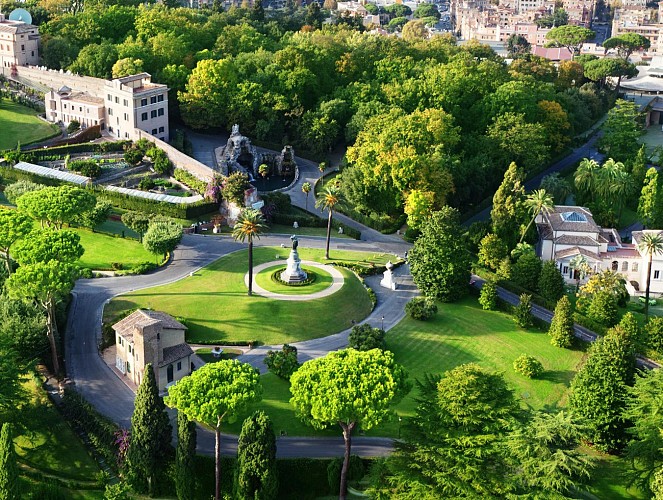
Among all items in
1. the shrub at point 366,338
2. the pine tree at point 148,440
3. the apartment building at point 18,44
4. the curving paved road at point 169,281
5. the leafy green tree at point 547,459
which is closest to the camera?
the leafy green tree at point 547,459

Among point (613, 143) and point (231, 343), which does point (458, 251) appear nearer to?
point (231, 343)

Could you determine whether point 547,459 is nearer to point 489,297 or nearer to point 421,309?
point 421,309

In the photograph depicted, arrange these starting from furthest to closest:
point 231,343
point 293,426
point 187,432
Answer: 1. point 231,343
2. point 293,426
3. point 187,432

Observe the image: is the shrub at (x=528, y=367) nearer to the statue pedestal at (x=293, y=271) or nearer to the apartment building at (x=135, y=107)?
the statue pedestal at (x=293, y=271)

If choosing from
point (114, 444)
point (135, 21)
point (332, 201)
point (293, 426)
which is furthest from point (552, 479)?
point (135, 21)

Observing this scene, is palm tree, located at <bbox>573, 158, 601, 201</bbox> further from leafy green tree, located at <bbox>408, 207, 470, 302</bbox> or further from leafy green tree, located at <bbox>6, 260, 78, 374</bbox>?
leafy green tree, located at <bbox>6, 260, 78, 374</bbox>

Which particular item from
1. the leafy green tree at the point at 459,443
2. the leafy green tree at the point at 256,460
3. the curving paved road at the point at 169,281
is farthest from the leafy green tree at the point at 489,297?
the leafy green tree at the point at 256,460
